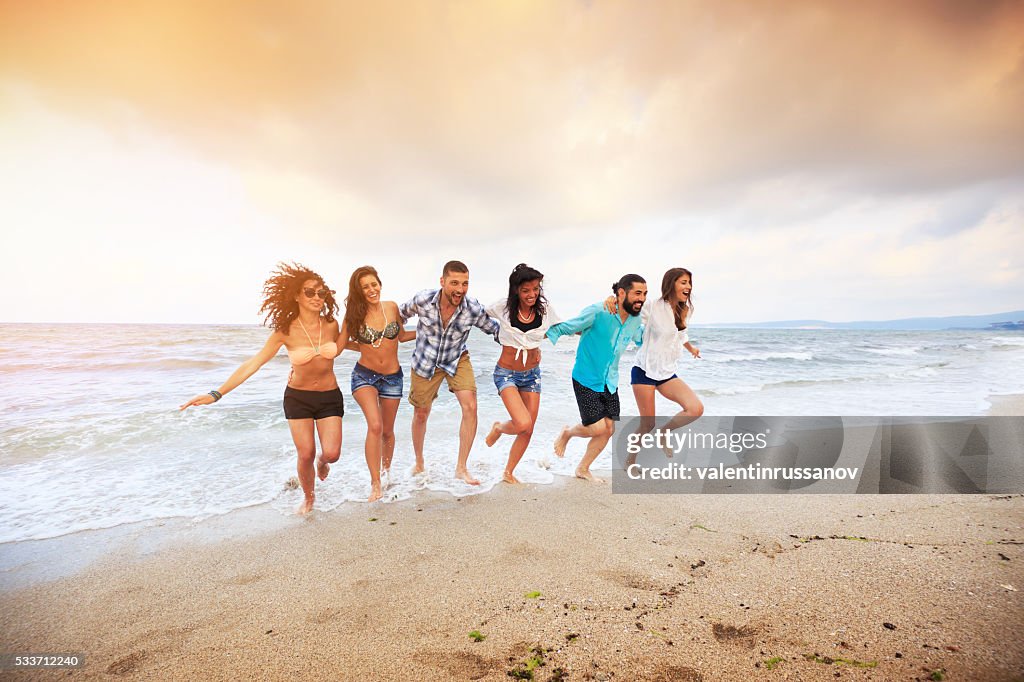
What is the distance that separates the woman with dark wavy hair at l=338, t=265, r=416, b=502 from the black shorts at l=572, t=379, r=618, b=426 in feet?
7.22

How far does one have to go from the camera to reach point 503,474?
19.0 ft

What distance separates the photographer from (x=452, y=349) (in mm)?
5371

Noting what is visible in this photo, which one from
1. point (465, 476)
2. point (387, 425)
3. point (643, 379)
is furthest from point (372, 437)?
point (643, 379)

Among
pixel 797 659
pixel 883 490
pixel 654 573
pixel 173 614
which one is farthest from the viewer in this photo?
pixel 883 490

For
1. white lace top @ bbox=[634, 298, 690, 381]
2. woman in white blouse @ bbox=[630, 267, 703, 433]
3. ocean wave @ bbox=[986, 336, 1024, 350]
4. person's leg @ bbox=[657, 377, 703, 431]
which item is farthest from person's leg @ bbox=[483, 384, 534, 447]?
ocean wave @ bbox=[986, 336, 1024, 350]

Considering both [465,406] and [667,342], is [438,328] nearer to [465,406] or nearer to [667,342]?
[465,406]

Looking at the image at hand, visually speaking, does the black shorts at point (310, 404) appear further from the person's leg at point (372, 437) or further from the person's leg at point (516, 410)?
the person's leg at point (516, 410)

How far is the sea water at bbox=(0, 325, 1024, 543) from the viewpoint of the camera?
5078mm


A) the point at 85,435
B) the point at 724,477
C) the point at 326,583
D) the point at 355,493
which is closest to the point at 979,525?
the point at 724,477

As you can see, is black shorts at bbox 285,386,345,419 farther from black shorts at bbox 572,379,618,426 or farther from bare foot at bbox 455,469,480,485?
black shorts at bbox 572,379,618,426

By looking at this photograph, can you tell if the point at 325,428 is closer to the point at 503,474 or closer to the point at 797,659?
the point at 503,474

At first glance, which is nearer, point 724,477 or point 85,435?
point 724,477

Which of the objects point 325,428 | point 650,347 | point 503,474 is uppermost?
point 650,347

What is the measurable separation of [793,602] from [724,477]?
2.78m
